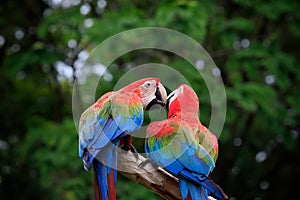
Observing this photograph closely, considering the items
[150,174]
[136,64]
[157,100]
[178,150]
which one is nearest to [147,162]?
[150,174]

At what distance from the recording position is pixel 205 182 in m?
2.20

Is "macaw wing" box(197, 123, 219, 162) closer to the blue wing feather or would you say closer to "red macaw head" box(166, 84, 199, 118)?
"red macaw head" box(166, 84, 199, 118)

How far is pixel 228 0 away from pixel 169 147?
12.1 feet

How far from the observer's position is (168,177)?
7.91 feet

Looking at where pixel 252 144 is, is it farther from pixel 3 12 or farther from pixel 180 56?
pixel 3 12

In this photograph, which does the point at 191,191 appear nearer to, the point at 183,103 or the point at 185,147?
the point at 185,147

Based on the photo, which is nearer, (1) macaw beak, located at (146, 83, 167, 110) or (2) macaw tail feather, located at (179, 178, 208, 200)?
(2) macaw tail feather, located at (179, 178, 208, 200)

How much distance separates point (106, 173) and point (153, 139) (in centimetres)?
30

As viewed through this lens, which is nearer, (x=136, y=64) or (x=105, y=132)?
(x=105, y=132)

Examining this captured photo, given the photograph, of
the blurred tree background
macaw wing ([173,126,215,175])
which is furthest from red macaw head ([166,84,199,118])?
the blurred tree background

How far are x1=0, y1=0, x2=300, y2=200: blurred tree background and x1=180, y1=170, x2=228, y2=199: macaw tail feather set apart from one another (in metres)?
2.24

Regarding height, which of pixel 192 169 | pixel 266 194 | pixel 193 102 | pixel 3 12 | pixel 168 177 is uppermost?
pixel 193 102

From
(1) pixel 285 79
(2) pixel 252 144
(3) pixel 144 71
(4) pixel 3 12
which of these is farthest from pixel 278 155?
(4) pixel 3 12

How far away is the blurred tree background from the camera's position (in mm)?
4629
